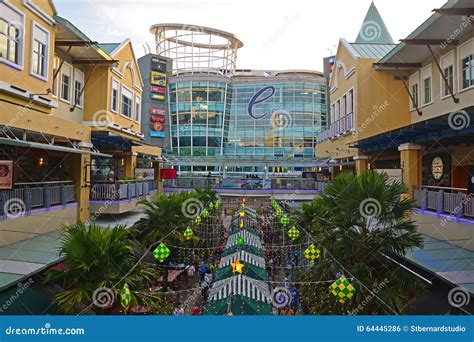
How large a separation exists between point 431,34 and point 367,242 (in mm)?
10385

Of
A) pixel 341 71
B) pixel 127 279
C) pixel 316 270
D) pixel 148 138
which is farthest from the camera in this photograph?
pixel 148 138

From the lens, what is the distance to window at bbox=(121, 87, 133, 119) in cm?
2364

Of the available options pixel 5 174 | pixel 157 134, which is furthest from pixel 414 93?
pixel 157 134

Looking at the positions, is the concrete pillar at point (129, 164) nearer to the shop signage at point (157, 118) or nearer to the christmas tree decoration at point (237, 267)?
the christmas tree decoration at point (237, 267)

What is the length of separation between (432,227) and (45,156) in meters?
17.5

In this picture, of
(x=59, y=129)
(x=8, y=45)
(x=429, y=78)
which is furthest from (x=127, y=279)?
(x=429, y=78)

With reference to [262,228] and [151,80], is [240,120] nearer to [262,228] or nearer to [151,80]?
[151,80]

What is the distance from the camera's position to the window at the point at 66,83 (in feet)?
57.7

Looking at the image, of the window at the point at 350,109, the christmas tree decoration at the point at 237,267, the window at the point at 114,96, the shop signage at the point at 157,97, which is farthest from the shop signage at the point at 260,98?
the christmas tree decoration at the point at 237,267

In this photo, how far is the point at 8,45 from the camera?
12133mm

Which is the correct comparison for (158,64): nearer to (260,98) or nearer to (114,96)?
(260,98)

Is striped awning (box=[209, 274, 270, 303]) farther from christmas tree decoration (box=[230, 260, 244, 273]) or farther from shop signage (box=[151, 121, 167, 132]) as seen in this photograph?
shop signage (box=[151, 121, 167, 132])

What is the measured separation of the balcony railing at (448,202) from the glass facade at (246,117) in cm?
5422

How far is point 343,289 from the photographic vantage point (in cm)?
791
